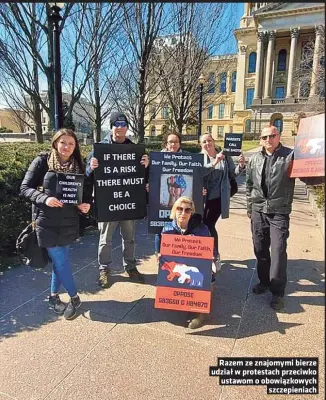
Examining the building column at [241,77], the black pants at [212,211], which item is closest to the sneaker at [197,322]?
the black pants at [212,211]

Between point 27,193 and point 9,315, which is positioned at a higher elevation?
point 27,193

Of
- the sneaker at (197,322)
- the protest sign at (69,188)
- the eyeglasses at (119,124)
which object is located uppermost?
the eyeglasses at (119,124)

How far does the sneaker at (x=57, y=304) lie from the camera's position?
11.3ft

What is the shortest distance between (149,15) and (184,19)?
3224 mm

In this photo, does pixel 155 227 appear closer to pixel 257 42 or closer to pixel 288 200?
pixel 288 200

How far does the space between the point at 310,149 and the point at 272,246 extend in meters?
1.88

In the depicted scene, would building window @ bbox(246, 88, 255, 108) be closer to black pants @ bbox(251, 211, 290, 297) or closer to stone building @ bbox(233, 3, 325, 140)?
stone building @ bbox(233, 3, 325, 140)

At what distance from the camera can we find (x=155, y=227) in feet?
13.6

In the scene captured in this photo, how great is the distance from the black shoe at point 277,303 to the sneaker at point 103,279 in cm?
205

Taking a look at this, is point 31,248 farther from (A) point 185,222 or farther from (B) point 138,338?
(A) point 185,222

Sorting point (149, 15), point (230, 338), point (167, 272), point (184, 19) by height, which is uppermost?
point (184, 19)

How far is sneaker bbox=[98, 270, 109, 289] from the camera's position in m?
4.08

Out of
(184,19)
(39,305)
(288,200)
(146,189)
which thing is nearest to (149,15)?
(184,19)

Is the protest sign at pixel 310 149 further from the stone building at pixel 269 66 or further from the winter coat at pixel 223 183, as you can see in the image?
the stone building at pixel 269 66
